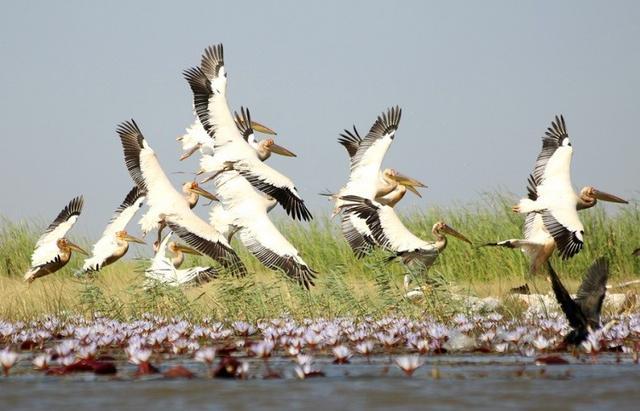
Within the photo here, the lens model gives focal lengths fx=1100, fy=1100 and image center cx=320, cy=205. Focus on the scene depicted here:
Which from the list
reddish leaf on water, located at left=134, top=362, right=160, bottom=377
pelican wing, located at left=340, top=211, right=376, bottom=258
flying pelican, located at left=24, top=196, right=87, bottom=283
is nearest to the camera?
reddish leaf on water, located at left=134, top=362, right=160, bottom=377

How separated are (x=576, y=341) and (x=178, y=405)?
284 centimetres

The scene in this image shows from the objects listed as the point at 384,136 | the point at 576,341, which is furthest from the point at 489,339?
the point at 384,136

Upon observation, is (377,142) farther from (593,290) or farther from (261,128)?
(593,290)

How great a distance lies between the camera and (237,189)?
1195 cm

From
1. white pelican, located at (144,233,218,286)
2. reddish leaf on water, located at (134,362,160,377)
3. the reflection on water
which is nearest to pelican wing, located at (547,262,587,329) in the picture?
the reflection on water

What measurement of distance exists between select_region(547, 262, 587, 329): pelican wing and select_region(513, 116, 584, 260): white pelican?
6163mm

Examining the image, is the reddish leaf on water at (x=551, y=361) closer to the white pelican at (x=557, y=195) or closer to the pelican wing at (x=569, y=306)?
the pelican wing at (x=569, y=306)

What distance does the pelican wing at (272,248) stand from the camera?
11.3 metres

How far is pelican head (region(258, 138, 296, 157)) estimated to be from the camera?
1412 cm

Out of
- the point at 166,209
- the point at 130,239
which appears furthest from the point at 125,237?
the point at 166,209

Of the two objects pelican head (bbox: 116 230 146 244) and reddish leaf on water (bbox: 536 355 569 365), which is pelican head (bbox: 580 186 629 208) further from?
reddish leaf on water (bbox: 536 355 569 365)

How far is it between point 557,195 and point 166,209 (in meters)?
4.51

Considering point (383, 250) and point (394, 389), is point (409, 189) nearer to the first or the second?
point (383, 250)

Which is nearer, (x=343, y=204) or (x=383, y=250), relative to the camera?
(x=383, y=250)
